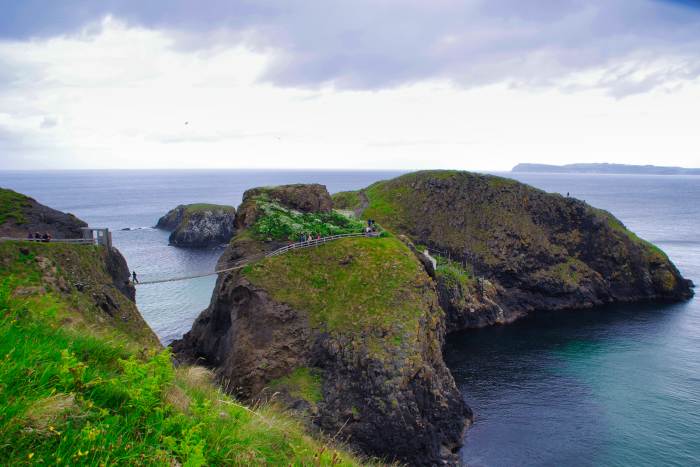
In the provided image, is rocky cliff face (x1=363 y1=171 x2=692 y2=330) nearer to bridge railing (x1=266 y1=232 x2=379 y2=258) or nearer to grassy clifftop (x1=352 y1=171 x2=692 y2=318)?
grassy clifftop (x1=352 y1=171 x2=692 y2=318)

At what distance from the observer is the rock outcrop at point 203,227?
395 feet

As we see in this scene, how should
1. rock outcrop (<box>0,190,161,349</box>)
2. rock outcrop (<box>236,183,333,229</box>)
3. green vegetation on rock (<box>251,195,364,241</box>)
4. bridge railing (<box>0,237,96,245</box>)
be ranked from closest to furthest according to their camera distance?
rock outcrop (<box>0,190,161,349</box>)
bridge railing (<box>0,237,96,245</box>)
green vegetation on rock (<box>251,195,364,241</box>)
rock outcrop (<box>236,183,333,229</box>)

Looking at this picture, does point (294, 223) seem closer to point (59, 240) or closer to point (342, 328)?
point (342, 328)

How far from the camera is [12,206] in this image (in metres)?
37.7

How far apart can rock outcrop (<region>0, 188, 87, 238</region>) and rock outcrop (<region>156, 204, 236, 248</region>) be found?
256 ft

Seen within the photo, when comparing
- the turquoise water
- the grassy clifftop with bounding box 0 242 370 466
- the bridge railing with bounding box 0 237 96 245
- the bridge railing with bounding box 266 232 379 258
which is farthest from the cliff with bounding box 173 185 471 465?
the grassy clifftop with bounding box 0 242 370 466

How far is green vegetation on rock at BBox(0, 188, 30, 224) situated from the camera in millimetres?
36281

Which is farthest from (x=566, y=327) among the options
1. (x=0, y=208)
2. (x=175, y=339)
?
(x=0, y=208)

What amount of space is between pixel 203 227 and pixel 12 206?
86.9 m

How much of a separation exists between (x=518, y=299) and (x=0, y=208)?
75.3 metres

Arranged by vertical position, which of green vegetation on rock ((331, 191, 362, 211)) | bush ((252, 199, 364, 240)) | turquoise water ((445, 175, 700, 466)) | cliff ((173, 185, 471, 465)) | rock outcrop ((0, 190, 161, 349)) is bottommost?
turquoise water ((445, 175, 700, 466))

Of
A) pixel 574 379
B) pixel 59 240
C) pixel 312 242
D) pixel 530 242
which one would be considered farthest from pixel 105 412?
pixel 530 242

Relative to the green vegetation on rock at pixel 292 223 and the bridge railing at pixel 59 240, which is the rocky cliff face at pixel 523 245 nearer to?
the green vegetation on rock at pixel 292 223

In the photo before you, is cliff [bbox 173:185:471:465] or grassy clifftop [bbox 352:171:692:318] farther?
grassy clifftop [bbox 352:171:692:318]
